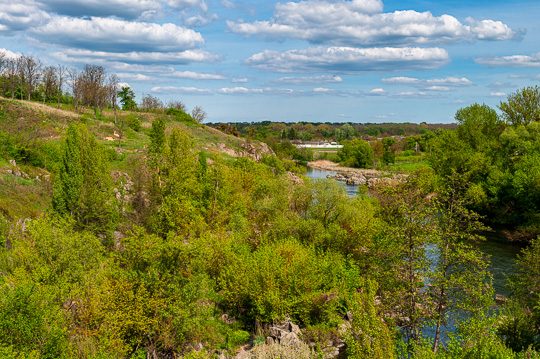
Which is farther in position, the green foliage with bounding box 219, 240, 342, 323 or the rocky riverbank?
the rocky riverbank

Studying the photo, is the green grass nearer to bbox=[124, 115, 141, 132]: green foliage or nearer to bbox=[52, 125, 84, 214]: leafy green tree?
bbox=[52, 125, 84, 214]: leafy green tree

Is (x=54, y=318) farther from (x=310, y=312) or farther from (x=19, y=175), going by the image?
(x=19, y=175)

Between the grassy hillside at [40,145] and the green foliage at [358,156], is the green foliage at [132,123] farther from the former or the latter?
the green foliage at [358,156]

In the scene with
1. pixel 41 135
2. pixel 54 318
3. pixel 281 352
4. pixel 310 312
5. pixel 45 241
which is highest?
pixel 41 135

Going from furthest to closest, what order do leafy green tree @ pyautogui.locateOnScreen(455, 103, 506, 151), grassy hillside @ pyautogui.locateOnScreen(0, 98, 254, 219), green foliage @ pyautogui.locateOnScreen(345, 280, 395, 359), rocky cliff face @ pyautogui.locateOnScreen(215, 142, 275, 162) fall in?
1. rocky cliff face @ pyautogui.locateOnScreen(215, 142, 275, 162)
2. leafy green tree @ pyautogui.locateOnScreen(455, 103, 506, 151)
3. grassy hillside @ pyautogui.locateOnScreen(0, 98, 254, 219)
4. green foliage @ pyautogui.locateOnScreen(345, 280, 395, 359)

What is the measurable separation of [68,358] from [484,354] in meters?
16.6

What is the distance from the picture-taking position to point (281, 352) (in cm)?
1900

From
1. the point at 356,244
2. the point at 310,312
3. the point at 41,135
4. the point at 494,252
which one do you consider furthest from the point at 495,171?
the point at 41,135

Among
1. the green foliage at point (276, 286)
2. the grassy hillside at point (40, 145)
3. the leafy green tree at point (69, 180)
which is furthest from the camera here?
the grassy hillside at point (40, 145)

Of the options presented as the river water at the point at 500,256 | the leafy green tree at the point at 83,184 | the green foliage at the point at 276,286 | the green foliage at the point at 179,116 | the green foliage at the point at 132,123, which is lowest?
the river water at the point at 500,256

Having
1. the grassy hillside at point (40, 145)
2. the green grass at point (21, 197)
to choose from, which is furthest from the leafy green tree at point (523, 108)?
the green grass at point (21, 197)

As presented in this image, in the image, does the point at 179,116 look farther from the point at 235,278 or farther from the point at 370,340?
the point at 370,340

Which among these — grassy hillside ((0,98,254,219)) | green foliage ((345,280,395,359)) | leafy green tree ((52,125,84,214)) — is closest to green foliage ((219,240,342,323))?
green foliage ((345,280,395,359))

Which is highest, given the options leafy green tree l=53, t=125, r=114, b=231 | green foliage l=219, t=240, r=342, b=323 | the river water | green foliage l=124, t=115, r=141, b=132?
green foliage l=124, t=115, r=141, b=132
